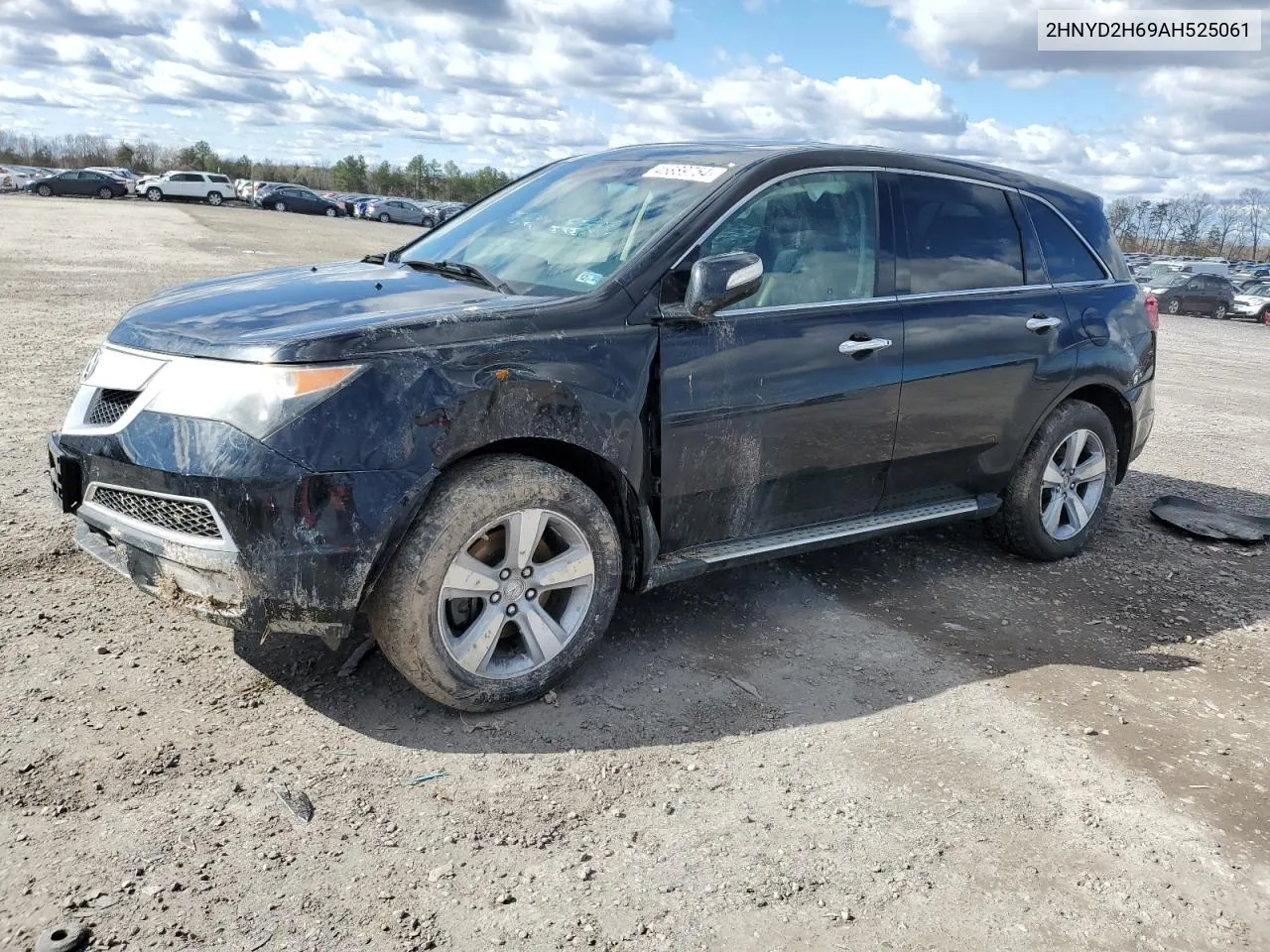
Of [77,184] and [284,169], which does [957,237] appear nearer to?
[77,184]

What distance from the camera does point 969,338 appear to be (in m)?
4.68

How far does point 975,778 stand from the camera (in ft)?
11.2

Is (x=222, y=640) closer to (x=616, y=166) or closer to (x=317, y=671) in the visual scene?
(x=317, y=671)

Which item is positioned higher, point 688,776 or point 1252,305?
point 688,776

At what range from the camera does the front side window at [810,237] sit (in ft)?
13.2

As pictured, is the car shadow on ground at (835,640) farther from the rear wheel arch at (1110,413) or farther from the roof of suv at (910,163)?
the roof of suv at (910,163)


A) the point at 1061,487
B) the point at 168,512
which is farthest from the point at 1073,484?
the point at 168,512

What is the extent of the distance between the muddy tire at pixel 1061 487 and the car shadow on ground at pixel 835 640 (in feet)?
0.51

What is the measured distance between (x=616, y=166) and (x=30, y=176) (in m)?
66.8

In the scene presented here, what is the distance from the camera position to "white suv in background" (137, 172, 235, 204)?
182 feet

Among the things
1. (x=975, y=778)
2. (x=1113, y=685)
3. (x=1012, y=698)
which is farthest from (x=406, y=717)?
(x=1113, y=685)

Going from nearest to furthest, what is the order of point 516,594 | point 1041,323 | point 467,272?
point 516,594 → point 467,272 → point 1041,323

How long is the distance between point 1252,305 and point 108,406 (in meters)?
35.3

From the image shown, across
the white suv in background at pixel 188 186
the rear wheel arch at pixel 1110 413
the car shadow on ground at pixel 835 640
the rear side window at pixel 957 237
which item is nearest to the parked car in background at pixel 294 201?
the white suv in background at pixel 188 186
